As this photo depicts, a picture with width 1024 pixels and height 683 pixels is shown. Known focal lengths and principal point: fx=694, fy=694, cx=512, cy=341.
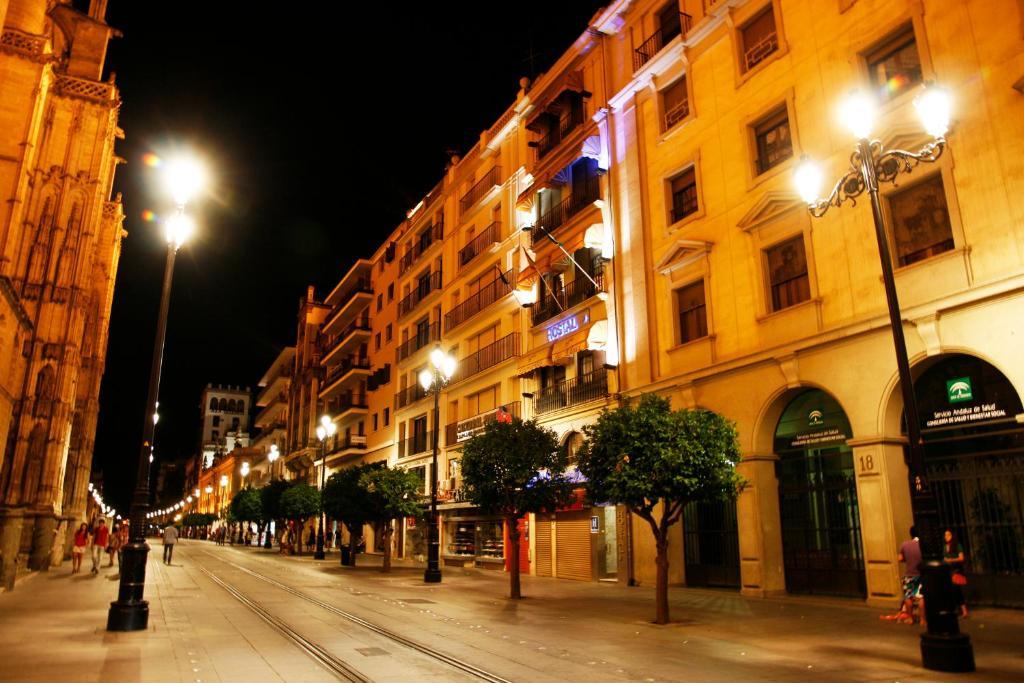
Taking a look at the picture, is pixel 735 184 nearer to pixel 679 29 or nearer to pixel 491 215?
pixel 679 29

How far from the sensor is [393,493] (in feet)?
91.6

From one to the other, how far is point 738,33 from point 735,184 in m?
4.44

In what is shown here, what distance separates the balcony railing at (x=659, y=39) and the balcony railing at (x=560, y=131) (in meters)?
3.53

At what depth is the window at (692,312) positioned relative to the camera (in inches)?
778

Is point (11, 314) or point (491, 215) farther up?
point (491, 215)

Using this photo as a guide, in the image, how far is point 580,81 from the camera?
26.7 m

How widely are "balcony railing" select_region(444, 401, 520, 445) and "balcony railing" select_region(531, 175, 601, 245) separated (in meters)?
6.92

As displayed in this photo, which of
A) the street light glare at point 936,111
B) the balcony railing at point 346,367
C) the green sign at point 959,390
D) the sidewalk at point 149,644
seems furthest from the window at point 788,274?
the balcony railing at point 346,367

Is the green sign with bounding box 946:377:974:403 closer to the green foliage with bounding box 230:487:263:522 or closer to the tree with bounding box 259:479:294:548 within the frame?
the tree with bounding box 259:479:294:548

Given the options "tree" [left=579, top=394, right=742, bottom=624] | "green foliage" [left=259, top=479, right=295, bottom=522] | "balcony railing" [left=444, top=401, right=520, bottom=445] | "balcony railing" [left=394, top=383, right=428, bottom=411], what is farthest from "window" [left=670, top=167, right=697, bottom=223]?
"green foliage" [left=259, top=479, right=295, bottom=522]

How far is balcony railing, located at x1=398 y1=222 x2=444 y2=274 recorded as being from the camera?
39.8 metres

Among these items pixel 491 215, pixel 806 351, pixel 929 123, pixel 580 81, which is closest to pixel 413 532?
pixel 491 215

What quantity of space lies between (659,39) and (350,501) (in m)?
22.3

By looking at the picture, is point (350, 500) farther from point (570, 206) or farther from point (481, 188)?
point (481, 188)
